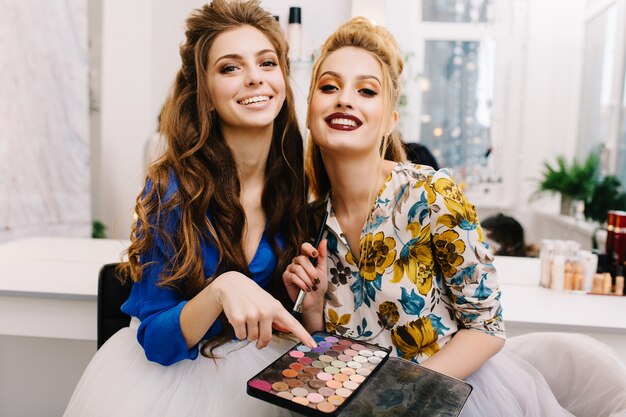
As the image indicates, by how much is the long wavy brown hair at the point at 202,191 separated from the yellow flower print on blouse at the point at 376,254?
13 cm

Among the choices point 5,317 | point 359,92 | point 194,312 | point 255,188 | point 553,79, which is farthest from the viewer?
point 553,79

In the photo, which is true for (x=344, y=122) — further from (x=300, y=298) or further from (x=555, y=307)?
(x=555, y=307)

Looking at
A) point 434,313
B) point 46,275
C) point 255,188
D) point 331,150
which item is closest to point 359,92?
point 331,150

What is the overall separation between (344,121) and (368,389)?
1.37 feet

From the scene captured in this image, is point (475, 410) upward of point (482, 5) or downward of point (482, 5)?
downward

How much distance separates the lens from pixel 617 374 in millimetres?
748

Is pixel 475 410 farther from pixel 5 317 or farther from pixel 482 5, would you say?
pixel 482 5

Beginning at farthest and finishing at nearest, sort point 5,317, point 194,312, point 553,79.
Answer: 1. point 553,79
2. point 5,317
3. point 194,312

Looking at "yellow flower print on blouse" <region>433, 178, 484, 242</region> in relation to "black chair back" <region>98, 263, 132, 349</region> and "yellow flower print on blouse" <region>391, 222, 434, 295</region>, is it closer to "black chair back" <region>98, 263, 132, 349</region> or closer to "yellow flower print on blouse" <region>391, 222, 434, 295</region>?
"yellow flower print on blouse" <region>391, 222, 434, 295</region>

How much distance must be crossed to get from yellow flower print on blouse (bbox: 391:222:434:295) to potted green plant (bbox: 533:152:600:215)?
1856mm

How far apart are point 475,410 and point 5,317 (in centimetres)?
95

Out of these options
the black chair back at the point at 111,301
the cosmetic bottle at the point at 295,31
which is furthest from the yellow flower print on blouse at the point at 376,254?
the cosmetic bottle at the point at 295,31

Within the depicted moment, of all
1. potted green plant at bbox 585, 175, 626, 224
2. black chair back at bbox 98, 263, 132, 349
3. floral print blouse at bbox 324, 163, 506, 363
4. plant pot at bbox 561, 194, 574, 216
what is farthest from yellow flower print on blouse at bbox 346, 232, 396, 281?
plant pot at bbox 561, 194, 574, 216

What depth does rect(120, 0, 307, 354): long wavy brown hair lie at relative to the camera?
2.57 feet
